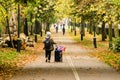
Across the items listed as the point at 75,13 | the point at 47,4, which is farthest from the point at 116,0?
the point at 47,4

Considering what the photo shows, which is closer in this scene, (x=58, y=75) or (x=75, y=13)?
(x=58, y=75)

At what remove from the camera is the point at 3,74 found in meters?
18.9

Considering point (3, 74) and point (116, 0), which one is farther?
point (116, 0)

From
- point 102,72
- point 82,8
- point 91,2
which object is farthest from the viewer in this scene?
point 82,8

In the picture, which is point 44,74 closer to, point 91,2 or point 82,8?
point 91,2

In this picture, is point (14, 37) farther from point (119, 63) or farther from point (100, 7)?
point (119, 63)

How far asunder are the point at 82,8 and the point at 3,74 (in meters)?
26.5

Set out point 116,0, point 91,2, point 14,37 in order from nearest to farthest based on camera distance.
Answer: point 116,0, point 14,37, point 91,2

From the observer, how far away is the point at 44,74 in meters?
19.1

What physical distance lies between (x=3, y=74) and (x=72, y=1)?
29.1 meters

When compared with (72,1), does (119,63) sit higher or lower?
lower

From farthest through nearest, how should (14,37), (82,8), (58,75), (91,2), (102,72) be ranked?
1. (82,8)
2. (91,2)
3. (14,37)
4. (102,72)
5. (58,75)

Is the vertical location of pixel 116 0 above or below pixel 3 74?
above

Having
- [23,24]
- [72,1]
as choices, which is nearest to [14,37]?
[72,1]
